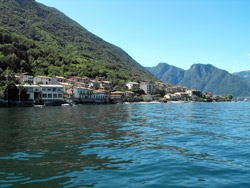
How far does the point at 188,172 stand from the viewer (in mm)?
8164

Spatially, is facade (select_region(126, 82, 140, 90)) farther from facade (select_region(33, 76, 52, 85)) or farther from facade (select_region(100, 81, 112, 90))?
facade (select_region(33, 76, 52, 85))

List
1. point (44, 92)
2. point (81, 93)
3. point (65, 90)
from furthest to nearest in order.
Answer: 1. point (81, 93)
2. point (65, 90)
3. point (44, 92)

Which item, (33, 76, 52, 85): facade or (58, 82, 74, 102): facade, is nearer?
(58, 82, 74, 102): facade

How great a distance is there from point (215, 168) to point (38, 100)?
80.9 m

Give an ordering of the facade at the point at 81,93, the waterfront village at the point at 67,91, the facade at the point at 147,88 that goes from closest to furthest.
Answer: the waterfront village at the point at 67,91 < the facade at the point at 81,93 < the facade at the point at 147,88

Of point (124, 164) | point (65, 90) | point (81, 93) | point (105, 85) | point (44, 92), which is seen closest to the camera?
point (124, 164)

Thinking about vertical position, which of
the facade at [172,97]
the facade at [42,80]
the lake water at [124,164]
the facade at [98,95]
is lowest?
the lake water at [124,164]

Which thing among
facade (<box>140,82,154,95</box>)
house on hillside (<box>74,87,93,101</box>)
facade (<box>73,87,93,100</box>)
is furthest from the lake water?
facade (<box>140,82,154,95</box>)

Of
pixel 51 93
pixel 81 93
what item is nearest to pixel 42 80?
pixel 81 93

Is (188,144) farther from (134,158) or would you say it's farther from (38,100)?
(38,100)

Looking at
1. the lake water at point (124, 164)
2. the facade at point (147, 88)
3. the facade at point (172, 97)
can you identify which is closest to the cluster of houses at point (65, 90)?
the facade at point (147, 88)

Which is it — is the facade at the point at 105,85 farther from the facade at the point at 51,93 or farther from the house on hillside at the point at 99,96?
the facade at the point at 51,93

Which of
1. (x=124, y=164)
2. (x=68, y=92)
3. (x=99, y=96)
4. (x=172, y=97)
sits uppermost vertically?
(x=68, y=92)

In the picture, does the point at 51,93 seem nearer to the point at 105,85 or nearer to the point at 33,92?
the point at 33,92
